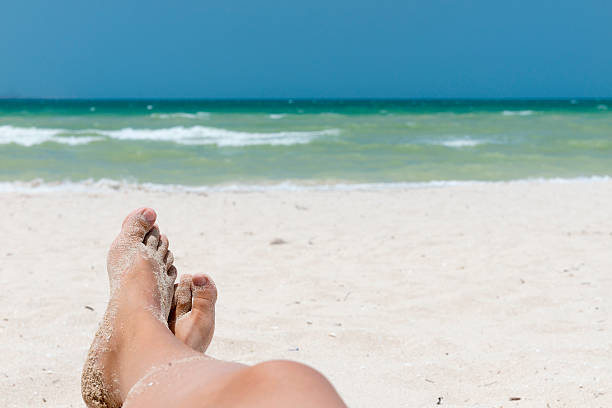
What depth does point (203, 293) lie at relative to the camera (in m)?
2.25

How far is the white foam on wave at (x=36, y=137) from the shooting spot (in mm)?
11711

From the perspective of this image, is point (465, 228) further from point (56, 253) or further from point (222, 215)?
point (56, 253)

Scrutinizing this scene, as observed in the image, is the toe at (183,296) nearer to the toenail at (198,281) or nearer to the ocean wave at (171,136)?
the toenail at (198,281)

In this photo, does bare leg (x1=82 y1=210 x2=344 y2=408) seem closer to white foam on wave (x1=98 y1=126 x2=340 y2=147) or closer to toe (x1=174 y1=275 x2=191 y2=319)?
toe (x1=174 y1=275 x2=191 y2=319)

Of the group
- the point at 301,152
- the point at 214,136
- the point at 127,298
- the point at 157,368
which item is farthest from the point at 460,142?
the point at 157,368

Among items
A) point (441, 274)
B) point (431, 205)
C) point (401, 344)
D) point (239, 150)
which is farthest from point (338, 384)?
point (239, 150)

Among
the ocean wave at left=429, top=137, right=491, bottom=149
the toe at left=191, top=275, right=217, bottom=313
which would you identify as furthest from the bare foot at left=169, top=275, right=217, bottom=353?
the ocean wave at left=429, top=137, right=491, bottom=149

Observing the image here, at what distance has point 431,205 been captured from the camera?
5480 millimetres

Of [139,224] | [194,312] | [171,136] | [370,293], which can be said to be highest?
[139,224]

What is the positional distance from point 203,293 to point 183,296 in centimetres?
7

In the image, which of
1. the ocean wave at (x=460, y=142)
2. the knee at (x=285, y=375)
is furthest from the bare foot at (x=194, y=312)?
the ocean wave at (x=460, y=142)

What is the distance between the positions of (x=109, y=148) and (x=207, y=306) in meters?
9.32

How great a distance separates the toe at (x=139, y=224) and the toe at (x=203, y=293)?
263mm

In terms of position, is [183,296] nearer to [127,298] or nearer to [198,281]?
[198,281]
